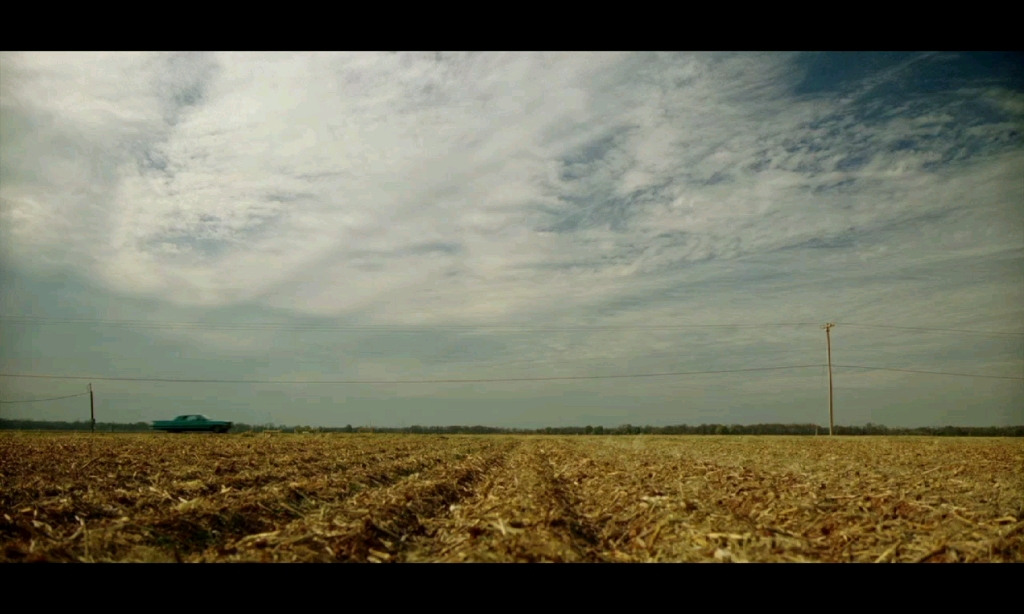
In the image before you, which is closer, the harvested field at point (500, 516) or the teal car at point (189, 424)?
the harvested field at point (500, 516)

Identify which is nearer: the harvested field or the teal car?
the harvested field

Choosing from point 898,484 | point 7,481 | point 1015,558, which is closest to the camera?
point 1015,558

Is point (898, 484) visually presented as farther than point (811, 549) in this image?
Yes

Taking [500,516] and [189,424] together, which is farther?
[189,424]

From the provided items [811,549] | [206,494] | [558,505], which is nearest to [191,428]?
[206,494]
